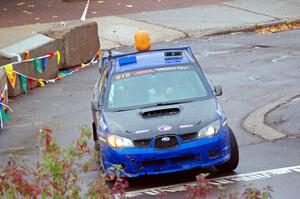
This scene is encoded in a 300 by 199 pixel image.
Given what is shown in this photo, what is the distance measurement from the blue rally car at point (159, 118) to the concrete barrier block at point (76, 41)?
821 cm

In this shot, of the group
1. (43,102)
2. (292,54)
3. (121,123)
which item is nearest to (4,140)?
(43,102)

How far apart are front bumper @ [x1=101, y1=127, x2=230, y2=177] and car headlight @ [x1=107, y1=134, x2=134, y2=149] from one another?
6 cm

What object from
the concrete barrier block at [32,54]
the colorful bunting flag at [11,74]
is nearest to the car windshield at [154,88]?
the colorful bunting flag at [11,74]

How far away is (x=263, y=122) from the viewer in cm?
1616

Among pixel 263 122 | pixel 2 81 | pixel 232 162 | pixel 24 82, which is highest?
pixel 232 162

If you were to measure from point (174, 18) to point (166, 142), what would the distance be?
1562 cm

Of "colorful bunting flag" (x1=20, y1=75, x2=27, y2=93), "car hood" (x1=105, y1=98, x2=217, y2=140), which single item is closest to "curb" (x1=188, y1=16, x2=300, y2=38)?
"colorful bunting flag" (x1=20, y1=75, x2=27, y2=93)

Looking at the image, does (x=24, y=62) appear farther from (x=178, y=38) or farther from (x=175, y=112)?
(x=175, y=112)

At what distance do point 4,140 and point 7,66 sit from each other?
3.87 meters

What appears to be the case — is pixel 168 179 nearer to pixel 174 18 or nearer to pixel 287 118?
pixel 287 118

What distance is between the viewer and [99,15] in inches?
1128

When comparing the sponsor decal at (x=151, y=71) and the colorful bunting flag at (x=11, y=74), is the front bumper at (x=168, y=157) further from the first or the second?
the colorful bunting flag at (x=11, y=74)

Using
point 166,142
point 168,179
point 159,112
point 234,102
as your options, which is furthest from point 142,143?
point 234,102

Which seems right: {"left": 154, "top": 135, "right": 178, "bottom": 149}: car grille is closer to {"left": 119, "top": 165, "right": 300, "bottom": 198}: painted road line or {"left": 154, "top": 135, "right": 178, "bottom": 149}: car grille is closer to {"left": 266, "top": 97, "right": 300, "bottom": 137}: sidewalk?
{"left": 119, "top": 165, "right": 300, "bottom": 198}: painted road line
